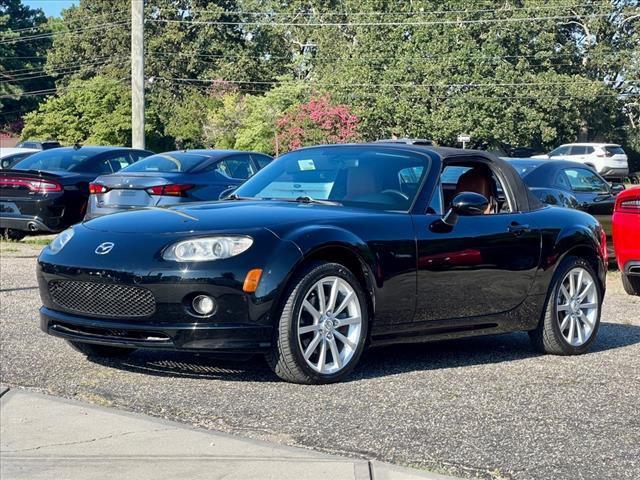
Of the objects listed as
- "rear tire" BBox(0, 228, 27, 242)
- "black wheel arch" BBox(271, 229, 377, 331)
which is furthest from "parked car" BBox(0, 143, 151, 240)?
"black wheel arch" BBox(271, 229, 377, 331)

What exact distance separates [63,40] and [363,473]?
7640cm

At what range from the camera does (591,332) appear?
7770mm

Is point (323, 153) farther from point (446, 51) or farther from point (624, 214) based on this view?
point (446, 51)

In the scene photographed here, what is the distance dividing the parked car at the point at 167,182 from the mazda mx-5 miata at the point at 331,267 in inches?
228

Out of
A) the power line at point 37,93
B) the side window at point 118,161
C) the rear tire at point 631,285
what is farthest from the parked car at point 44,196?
the power line at point 37,93

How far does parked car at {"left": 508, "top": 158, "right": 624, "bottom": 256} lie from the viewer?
42.3ft

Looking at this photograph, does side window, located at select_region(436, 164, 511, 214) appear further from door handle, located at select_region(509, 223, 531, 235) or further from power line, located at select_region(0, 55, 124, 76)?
power line, located at select_region(0, 55, 124, 76)

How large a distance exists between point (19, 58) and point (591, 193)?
75.1 meters

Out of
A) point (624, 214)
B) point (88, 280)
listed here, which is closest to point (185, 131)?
point (624, 214)

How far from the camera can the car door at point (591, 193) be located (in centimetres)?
1362

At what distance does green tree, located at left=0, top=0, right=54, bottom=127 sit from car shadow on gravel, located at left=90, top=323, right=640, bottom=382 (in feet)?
248

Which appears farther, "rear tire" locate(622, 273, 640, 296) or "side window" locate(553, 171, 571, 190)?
"side window" locate(553, 171, 571, 190)

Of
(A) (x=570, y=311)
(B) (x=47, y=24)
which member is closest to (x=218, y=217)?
(A) (x=570, y=311)

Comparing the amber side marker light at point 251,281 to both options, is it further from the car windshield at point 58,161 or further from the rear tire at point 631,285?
the car windshield at point 58,161
